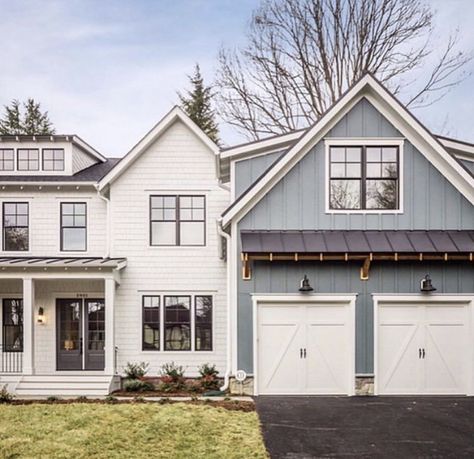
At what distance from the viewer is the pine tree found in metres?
31.2

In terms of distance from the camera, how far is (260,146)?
11992mm

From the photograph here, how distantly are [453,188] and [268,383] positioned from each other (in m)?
6.29

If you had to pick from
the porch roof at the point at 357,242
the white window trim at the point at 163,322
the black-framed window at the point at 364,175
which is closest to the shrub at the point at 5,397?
the white window trim at the point at 163,322

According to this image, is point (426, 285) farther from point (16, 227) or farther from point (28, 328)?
point (16, 227)

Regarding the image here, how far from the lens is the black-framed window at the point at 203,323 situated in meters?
13.5

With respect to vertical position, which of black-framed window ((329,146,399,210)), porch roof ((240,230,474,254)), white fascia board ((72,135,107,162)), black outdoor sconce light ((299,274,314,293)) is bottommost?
black outdoor sconce light ((299,274,314,293))

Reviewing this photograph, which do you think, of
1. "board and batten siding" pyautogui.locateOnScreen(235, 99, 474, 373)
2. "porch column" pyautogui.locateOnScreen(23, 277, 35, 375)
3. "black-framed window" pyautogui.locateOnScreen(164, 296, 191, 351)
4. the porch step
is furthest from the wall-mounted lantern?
"board and batten siding" pyautogui.locateOnScreen(235, 99, 474, 373)

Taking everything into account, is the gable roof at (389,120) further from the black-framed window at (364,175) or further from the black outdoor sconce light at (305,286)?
the black outdoor sconce light at (305,286)

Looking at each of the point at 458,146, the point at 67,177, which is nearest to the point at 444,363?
the point at 458,146

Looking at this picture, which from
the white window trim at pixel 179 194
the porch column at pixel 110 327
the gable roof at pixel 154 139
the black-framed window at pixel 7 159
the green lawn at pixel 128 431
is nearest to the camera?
the green lawn at pixel 128 431

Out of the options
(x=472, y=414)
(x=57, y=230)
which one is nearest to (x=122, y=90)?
(x=57, y=230)

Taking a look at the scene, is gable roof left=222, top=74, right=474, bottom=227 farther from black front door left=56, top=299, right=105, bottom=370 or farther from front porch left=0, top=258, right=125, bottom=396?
black front door left=56, top=299, right=105, bottom=370

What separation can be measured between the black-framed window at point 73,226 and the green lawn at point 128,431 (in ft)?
18.0

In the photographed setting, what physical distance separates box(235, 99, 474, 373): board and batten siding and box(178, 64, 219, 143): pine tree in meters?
20.2
